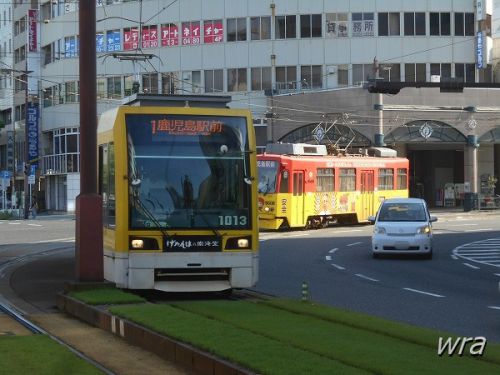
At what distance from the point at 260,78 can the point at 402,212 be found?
39.1 metres

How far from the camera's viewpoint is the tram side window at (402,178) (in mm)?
45444

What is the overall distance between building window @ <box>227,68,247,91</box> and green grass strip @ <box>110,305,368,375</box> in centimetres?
5348

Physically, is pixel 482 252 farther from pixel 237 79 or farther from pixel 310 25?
pixel 237 79

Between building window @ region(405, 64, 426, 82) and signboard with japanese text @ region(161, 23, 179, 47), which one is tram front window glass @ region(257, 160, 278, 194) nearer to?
building window @ region(405, 64, 426, 82)

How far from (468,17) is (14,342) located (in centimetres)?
5815

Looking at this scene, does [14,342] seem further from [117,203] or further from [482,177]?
[482,177]

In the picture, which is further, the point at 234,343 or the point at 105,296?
the point at 105,296

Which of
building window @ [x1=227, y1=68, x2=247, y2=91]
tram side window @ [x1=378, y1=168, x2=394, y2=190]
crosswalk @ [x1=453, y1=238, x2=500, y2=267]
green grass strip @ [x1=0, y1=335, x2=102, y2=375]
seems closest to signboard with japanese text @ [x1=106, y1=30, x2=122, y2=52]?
building window @ [x1=227, y1=68, x2=247, y2=91]

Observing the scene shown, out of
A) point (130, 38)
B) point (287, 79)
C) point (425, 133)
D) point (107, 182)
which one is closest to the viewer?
point (107, 182)

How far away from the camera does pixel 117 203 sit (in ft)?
49.7

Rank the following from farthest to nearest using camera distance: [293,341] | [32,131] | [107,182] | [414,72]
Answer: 1. [32,131]
2. [414,72]
3. [107,182]
4. [293,341]

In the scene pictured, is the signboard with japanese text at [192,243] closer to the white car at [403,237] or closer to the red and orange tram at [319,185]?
the white car at [403,237]

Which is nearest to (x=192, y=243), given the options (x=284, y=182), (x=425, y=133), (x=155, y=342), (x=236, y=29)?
(x=155, y=342)

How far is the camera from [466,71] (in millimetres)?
64625
